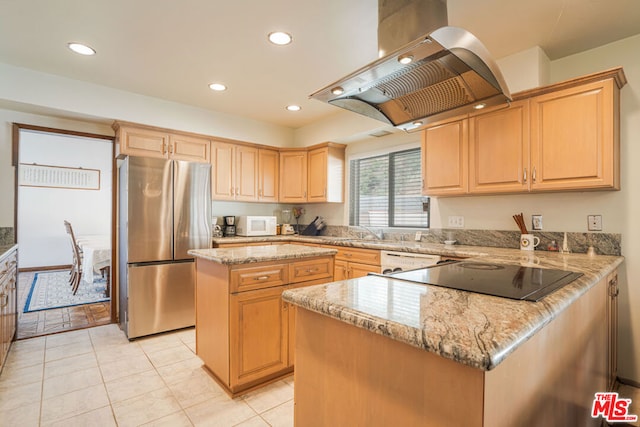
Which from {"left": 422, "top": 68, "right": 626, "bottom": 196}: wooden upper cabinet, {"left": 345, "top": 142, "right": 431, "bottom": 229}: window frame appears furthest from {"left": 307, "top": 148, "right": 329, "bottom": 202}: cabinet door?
{"left": 422, "top": 68, "right": 626, "bottom": 196}: wooden upper cabinet

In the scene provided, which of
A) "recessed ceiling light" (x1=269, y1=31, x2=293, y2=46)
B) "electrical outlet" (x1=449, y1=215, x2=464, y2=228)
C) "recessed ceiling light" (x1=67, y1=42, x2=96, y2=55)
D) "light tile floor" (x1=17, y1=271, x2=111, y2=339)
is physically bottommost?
"light tile floor" (x1=17, y1=271, x2=111, y2=339)

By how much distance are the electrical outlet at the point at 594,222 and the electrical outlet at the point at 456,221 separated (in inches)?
37.4

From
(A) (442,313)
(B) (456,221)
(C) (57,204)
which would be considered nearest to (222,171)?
(B) (456,221)

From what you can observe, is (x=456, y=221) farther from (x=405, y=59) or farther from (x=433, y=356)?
(x=433, y=356)

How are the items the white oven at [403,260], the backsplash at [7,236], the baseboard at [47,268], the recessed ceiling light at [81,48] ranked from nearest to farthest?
the recessed ceiling light at [81,48] → the white oven at [403,260] → the backsplash at [7,236] → the baseboard at [47,268]

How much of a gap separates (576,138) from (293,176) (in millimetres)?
3170

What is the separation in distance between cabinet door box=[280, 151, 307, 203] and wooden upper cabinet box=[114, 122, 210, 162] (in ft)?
3.65

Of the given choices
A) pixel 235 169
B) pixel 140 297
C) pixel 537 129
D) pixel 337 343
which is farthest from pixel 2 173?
pixel 537 129

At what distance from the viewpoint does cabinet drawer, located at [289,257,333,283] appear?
2.29m

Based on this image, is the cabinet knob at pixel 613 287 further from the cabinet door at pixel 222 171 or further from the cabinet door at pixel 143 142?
the cabinet door at pixel 143 142

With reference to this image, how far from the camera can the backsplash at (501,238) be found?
2.28 metres

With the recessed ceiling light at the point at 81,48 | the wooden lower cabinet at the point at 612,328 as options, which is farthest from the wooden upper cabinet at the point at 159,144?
the wooden lower cabinet at the point at 612,328

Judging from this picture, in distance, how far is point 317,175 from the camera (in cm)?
432

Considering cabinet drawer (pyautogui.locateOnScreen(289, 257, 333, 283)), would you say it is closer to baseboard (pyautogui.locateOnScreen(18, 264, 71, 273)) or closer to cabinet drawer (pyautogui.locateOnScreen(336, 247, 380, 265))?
cabinet drawer (pyautogui.locateOnScreen(336, 247, 380, 265))
